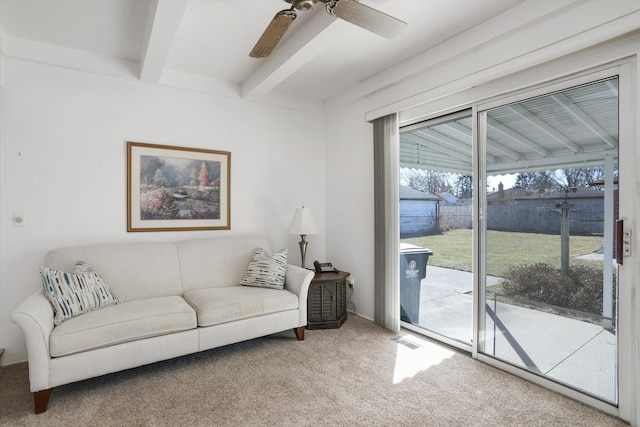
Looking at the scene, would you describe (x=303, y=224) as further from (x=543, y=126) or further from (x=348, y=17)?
(x=543, y=126)

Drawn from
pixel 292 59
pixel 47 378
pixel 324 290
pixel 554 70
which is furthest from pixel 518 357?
pixel 47 378

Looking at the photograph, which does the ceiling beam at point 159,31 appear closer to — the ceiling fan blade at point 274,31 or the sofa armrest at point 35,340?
the ceiling fan blade at point 274,31

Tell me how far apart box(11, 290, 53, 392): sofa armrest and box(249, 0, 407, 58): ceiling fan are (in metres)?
2.23

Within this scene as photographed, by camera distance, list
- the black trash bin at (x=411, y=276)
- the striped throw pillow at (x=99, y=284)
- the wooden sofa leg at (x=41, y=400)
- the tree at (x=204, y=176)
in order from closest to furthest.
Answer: the wooden sofa leg at (x=41, y=400) < the striped throw pillow at (x=99, y=284) < the black trash bin at (x=411, y=276) < the tree at (x=204, y=176)

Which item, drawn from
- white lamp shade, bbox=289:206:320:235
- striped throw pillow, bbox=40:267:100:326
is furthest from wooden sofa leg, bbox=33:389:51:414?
white lamp shade, bbox=289:206:320:235

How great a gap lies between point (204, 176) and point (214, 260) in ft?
3.06

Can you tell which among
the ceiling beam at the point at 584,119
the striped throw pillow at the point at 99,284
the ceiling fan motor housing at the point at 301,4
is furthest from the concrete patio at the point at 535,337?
the striped throw pillow at the point at 99,284

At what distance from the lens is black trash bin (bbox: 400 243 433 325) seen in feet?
11.1

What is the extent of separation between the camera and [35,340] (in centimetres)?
202

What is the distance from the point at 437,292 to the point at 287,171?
2.26 meters

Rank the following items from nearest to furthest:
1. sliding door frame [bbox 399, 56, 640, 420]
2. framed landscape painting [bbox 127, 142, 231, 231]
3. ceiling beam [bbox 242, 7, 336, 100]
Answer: sliding door frame [bbox 399, 56, 640, 420]
ceiling beam [bbox 242, 7, 336, 100]
framed landscape painting [bbox 127, 142, 231, 231]

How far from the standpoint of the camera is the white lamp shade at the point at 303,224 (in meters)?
3.68

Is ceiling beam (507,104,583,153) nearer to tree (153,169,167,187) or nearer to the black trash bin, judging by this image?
the black trash bin

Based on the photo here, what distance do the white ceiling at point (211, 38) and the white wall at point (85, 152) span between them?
0.19 m
